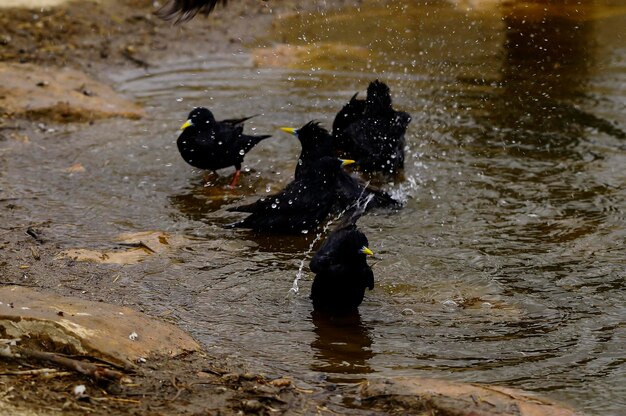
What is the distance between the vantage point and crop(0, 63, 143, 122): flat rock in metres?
11.2

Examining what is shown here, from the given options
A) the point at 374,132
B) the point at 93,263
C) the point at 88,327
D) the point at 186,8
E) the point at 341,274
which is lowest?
the point at 93,263

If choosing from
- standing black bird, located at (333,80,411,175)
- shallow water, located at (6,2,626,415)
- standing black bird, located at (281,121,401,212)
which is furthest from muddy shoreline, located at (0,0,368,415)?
standing black bird, located at (333,80,411,175)

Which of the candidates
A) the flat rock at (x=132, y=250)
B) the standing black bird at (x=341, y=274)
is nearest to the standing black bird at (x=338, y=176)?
the flat rock at (x=132, y=250)

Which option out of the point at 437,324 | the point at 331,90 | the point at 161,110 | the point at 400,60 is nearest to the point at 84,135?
the point at 161,110

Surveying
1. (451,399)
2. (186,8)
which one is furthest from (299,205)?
(451,399)

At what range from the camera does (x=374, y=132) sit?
10.1m

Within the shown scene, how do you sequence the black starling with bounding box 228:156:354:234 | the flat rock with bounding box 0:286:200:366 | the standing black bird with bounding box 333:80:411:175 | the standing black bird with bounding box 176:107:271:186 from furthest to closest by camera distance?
the standing black bird with bounding box 333:80:411:175 → the standing black bird with bounding box 176:107:271:186 → the black starling with bounding box 228:156:354:234 → the flat rock with bounding box 0:286:200:366

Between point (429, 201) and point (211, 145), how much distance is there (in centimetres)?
207

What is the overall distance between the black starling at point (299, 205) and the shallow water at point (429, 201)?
14cm

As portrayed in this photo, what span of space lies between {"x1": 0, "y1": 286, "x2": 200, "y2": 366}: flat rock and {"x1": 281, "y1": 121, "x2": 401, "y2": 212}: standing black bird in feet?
10.2

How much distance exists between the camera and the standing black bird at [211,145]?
9.49 meters

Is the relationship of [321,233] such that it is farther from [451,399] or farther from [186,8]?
[451,399]

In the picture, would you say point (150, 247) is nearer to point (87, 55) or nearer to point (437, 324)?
point (437, 324)

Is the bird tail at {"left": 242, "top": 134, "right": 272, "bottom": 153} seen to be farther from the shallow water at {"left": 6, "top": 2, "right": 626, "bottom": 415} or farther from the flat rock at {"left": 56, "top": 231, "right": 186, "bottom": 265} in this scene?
the flat rock at {"left": 56, "top": 231, "right": 186, "bottom": 265}
